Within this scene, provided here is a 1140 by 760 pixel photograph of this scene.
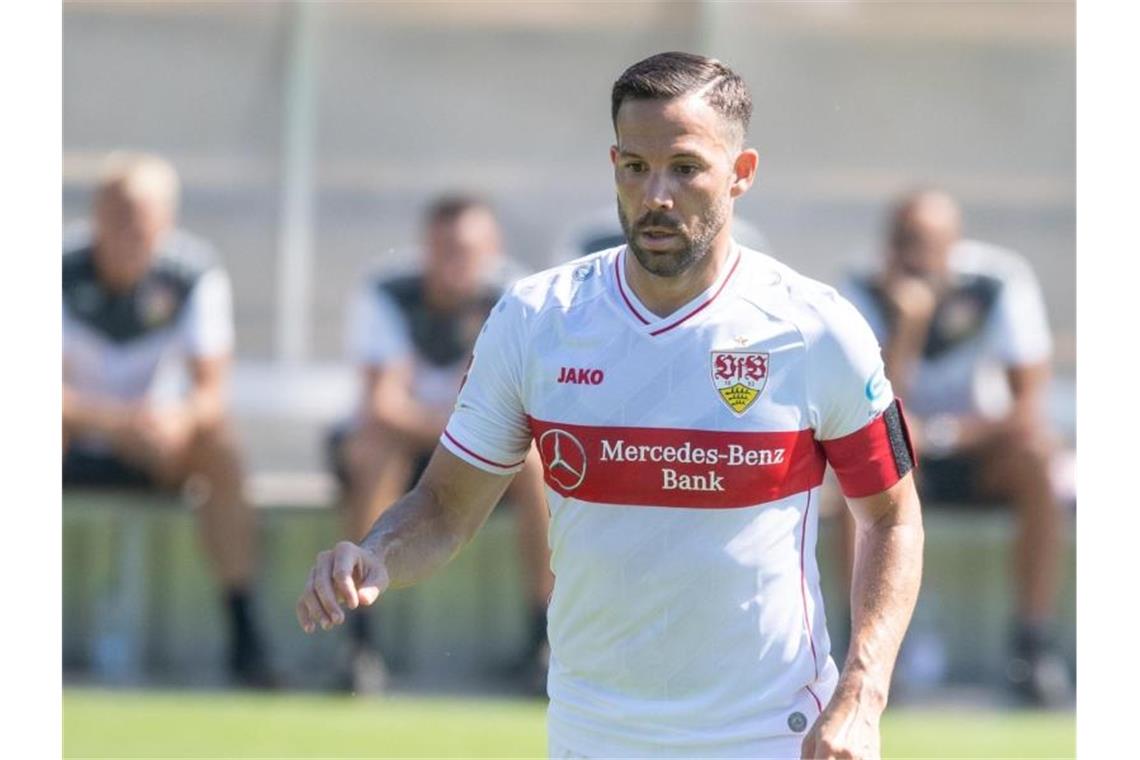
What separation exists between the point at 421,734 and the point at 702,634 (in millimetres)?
3822

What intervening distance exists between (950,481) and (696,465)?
502cm

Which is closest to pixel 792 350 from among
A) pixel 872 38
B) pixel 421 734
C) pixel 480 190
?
pixel 421 734

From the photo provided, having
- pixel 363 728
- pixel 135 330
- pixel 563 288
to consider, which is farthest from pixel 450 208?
pixel 563 288

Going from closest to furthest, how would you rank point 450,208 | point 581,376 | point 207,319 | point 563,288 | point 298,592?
point 581,376 < point 563,288 < point 450,208 < point 207,319 < point 298,592

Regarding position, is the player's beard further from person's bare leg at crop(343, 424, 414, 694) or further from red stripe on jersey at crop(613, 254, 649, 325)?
person's bare leg at crop(343, 424, 414, 694)

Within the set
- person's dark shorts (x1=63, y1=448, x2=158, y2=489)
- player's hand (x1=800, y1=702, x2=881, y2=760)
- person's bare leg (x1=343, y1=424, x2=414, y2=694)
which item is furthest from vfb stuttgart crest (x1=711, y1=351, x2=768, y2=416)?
person's dark shorts (x1=63, y1=448, x2=158, y2=489)

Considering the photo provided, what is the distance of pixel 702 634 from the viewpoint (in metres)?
3.53

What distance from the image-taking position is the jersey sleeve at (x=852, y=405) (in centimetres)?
352

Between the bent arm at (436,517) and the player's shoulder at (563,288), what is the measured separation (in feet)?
1.15

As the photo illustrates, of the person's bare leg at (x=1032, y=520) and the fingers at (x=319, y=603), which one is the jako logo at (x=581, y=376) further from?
the person's bare leg at (x=1032, y=520)

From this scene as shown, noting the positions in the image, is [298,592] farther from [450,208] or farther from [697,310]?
[697,310]

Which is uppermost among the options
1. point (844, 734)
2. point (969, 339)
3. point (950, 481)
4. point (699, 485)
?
point (969, 339)

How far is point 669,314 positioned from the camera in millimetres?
3607

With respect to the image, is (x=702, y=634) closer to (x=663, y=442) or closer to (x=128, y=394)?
(x=663, y=442)
